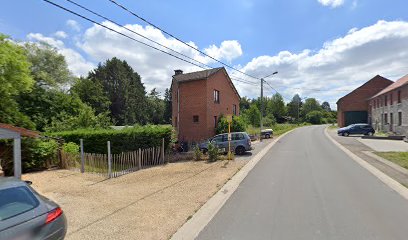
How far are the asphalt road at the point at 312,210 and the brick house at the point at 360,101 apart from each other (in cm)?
4583

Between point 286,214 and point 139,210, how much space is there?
351 centimetres

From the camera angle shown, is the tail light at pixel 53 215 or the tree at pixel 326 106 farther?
the tree at pixel 326 106

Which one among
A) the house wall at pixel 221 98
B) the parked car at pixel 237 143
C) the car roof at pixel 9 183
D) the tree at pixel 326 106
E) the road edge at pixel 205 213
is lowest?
the road edge at pixel 205 213

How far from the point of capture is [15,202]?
4.23 meters

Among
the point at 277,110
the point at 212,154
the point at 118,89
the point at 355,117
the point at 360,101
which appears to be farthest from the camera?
the point at 277,110

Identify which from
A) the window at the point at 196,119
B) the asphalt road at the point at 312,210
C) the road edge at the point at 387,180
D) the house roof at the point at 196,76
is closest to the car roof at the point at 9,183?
the asphalt road at the point at 312,210

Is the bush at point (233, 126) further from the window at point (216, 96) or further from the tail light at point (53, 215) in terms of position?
the tail light at point (53, 215)

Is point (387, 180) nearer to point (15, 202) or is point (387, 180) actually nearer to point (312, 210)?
point (312, 210)

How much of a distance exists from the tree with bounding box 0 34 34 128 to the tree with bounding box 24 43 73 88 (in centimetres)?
1582

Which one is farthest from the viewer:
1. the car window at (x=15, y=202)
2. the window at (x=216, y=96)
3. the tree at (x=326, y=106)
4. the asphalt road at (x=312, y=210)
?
the tree at (x=326, y=106)

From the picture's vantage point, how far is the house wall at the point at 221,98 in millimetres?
29578

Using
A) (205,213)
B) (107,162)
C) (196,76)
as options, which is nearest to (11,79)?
(107,162)

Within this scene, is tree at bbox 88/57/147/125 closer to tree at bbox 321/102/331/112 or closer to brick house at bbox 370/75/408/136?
brick house at bbox 370/75/408/136

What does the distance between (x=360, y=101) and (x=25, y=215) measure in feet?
189
